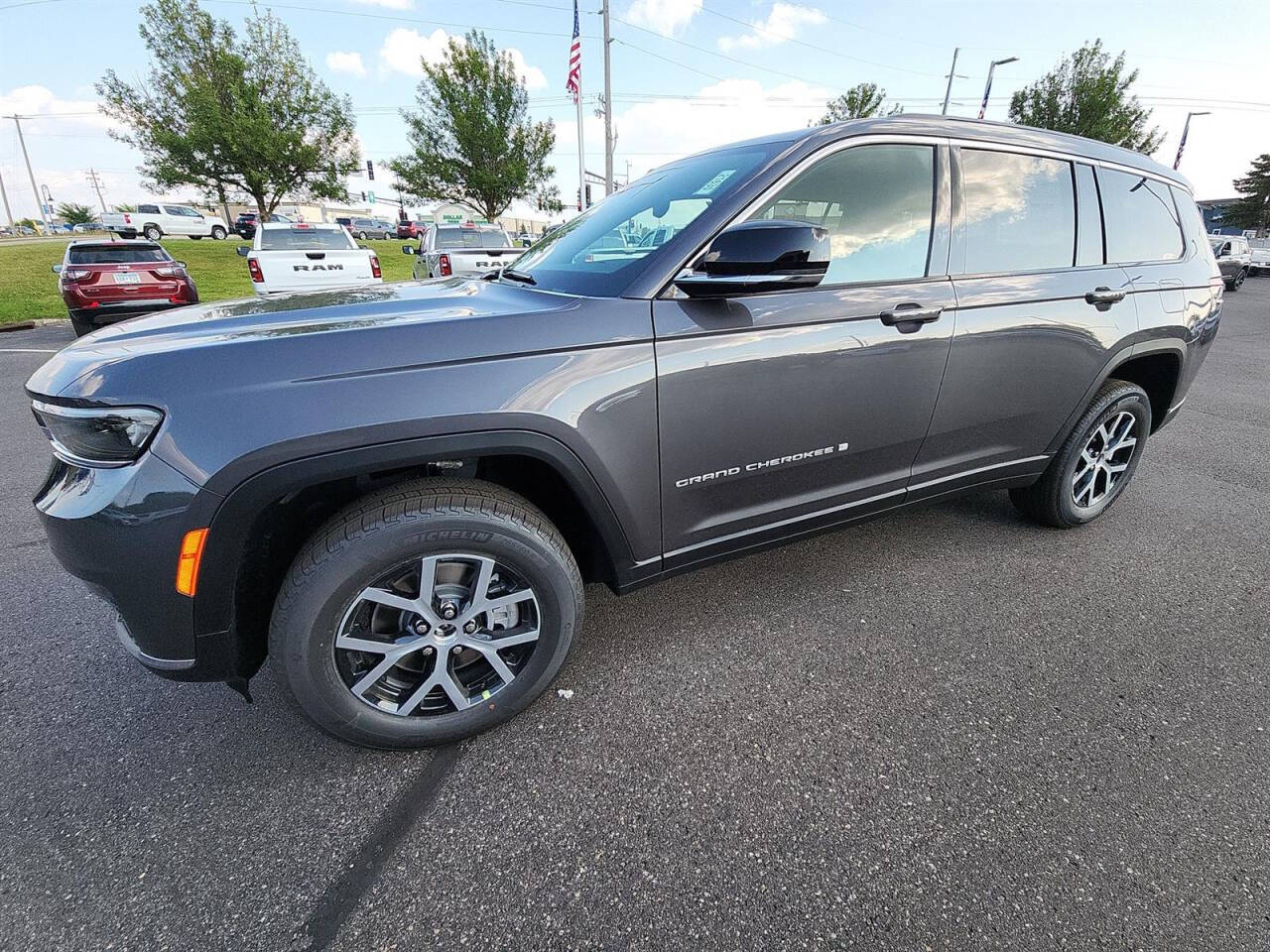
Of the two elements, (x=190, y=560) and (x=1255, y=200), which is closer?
(x=190, y=560)

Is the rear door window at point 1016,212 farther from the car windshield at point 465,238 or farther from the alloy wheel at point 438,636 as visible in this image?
the car windshield at point 465,238

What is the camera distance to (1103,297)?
107 inches

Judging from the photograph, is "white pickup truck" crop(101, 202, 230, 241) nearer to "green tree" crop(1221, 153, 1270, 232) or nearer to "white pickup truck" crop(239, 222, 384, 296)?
"white pickup truck" crop(239, 222, 384, 296)

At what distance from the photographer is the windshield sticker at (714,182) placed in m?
2.12

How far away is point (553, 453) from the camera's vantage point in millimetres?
1714

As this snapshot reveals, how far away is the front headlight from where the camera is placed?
1406mm

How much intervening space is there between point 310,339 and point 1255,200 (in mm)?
76224

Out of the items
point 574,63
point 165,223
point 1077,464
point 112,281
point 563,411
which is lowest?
point 1077,464

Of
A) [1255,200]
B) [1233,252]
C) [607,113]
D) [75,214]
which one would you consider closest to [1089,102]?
[1233,252]

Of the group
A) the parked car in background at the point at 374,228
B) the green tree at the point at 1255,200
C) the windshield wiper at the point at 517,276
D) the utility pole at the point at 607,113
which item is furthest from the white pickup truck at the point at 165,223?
the green tree at the point at 1255,200

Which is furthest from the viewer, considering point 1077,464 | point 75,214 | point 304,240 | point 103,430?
point 75,214

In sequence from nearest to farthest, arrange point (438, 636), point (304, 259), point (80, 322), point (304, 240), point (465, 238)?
1. point (438, 636)
2. point (304, 259)
3. point (80, 322)
4. point (304, 240)
5. point (465, 238)

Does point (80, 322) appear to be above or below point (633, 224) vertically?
below

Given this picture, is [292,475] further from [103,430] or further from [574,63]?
[574,63]
